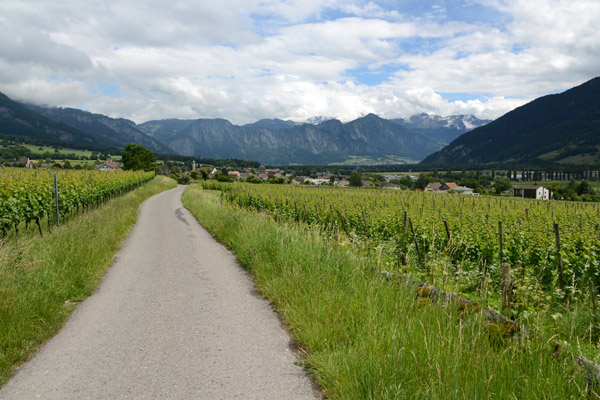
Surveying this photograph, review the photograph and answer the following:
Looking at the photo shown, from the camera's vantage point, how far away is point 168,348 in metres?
4.86

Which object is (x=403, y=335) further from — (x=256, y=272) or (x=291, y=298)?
(x=256, y=272)

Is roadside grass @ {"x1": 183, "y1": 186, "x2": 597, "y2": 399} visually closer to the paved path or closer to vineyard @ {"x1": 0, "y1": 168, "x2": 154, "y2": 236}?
the paved path

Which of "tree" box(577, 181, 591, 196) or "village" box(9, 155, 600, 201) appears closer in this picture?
"village" box(9, 155, 600, 201)

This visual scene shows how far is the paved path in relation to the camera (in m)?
3.90

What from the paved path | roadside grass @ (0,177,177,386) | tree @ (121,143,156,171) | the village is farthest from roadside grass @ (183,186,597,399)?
tree @ (121,143,156,171)

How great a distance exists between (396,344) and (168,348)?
2938mm

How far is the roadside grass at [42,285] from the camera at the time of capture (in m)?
4.80

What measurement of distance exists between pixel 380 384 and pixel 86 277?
6934 mm

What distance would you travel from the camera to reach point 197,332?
213 inches

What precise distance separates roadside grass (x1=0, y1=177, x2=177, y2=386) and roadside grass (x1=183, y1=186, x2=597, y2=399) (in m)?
3.47

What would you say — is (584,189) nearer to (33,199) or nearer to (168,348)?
(33,199)

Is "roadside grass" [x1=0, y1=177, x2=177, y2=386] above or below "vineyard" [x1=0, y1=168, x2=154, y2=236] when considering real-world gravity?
below

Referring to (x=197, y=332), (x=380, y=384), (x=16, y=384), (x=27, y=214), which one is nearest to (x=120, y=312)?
(x=197, y=332)

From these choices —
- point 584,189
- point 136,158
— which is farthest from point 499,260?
point 584,189
